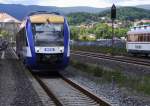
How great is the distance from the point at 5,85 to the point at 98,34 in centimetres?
16697

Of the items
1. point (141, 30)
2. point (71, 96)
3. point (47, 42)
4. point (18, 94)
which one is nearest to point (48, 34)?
point (47, 42)

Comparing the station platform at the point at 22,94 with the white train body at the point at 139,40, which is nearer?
the station platform at the point at 22,94

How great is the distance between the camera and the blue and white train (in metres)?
23.2

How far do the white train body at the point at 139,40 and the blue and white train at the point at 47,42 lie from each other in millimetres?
20457

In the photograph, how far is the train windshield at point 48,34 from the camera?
23.4 meters

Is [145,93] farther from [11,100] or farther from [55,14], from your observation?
[55,14]

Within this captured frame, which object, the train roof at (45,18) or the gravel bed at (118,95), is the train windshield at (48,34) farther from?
the gravel bed at (118,95)

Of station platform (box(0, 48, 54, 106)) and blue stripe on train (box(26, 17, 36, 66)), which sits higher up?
blue stripe on train (box(26, 17, 36, 66))

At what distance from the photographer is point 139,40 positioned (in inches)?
1797

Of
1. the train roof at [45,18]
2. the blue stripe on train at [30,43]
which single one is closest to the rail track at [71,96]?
the blue stripe on train at [30,43]

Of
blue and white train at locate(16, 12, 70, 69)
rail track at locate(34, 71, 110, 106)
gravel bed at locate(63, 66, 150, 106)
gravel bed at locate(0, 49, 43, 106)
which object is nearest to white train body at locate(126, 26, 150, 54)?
blue and white train at locate(16, 12, 70, 69)

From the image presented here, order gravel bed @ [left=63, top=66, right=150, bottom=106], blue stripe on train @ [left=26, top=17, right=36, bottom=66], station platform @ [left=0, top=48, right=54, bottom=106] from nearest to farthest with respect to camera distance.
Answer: station platform @ [left=0, top=48, right=54, bottom=106]
gravel bed @ [left=63, top=66, right=150, bottom=106]
blue stripe on train @ [left=26, top=17, right=36, bottom=66]

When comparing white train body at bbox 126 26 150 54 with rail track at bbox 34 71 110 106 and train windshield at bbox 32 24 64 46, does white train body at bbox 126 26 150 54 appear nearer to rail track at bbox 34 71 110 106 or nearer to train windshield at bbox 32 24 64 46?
train windshield at bbox 32 24 64 46

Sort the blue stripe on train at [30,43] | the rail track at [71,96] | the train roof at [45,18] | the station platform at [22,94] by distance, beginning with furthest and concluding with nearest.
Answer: the train roof at [45,18] < the blue stripe on train at [30,43] < the station platform at [22,94] < the rail track at [71,96]
